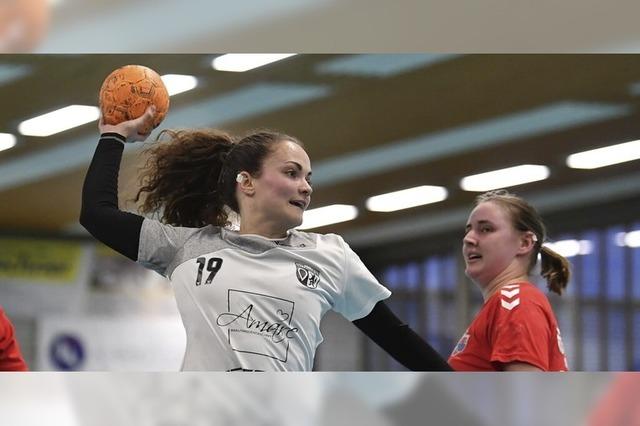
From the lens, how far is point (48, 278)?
304 inches

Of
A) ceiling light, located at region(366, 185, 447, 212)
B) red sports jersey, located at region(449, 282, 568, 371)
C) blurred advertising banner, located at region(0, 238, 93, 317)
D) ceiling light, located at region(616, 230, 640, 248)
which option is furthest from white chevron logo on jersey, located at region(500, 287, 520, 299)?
blurred advertising banner, located at region(0, 238, 93, 317)

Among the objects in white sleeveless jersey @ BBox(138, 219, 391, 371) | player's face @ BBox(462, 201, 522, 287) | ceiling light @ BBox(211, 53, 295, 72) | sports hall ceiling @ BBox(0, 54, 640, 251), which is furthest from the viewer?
ceiling light @ BBox(211, 53, 295, 72)

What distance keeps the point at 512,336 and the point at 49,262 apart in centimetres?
566

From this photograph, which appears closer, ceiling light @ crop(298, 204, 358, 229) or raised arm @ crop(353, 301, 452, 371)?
raised arm @ crop(353, 301, 452, 371)

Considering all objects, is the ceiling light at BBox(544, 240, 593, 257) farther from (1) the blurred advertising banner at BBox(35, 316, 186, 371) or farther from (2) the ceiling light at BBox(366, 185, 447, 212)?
(1) the blurred advertising banner at BBox(35, 316, 186, 371)

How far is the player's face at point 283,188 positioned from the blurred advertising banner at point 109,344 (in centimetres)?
463

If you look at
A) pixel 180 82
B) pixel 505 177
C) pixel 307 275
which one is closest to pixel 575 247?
pixel 505 177

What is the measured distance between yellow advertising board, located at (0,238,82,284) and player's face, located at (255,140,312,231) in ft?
17.4

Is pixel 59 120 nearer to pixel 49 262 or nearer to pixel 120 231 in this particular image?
pixel 49 262

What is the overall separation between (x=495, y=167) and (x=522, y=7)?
14.8 ft

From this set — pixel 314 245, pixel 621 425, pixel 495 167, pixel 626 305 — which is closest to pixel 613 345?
pixel 626 305

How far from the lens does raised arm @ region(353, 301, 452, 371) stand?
231cm

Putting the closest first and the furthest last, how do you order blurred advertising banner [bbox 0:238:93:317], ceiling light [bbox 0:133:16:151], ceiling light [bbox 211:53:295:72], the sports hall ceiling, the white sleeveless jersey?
the white sleeveless jersey → the sports hall ceiling → ceiling light [bbox 211:53:295:72] → ceiling light [bbox 0:133:16:151] → blurred advertising banner [bbox 0:238:93:317]

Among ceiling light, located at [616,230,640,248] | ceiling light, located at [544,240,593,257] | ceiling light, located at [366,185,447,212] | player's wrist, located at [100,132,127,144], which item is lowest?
player's wrist, located at [100,132,127,144]
